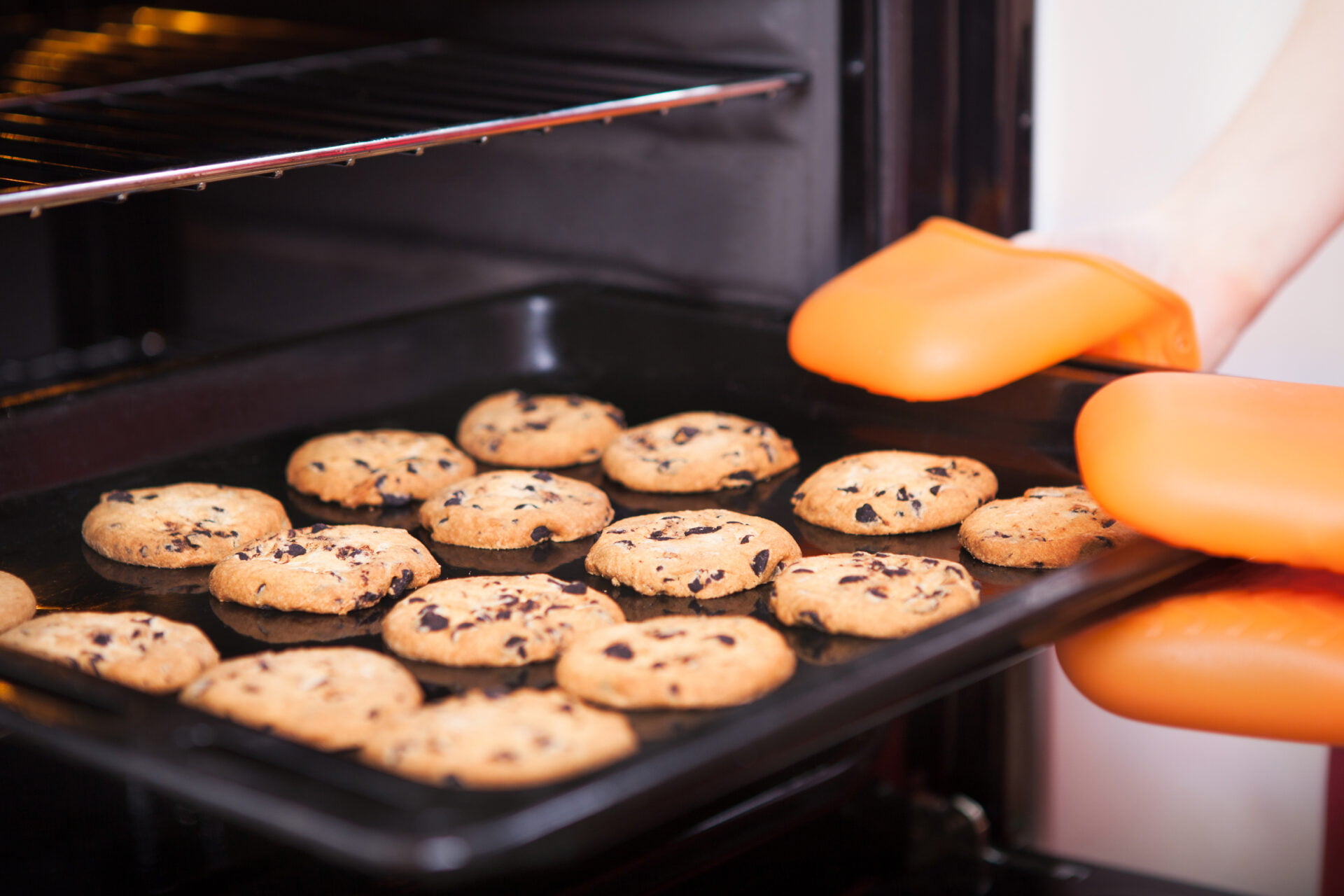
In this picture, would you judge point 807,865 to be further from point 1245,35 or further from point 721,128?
point 1245,35

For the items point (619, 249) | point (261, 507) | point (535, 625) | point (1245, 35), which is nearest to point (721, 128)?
point (619, 249)

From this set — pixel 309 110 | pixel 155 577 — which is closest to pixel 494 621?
pixel 155 577

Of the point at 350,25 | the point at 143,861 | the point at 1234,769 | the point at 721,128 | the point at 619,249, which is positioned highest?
the point at 350,25

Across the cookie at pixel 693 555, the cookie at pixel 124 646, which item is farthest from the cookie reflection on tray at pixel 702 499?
the cookie at pixel 124 646

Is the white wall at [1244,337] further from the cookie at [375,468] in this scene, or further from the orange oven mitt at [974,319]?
the cookie at [375,468]

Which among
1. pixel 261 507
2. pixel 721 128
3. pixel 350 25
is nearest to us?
pixel 261 507

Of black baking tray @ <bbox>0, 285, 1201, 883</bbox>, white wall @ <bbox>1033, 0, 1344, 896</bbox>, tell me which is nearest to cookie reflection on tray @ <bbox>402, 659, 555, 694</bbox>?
black baking tray @ <bbox>0, 285, 1201, 883</bbox>

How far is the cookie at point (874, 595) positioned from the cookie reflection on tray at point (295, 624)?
1.13 feet

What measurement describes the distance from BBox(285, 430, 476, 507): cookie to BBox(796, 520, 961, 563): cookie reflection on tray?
404mm

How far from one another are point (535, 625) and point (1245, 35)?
1134 millimetres

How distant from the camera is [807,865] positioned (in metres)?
1.57

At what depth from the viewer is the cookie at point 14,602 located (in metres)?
1.11

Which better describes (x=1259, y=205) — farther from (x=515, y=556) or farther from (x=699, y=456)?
(x=515, y=556)

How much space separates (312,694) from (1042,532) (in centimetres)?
63
